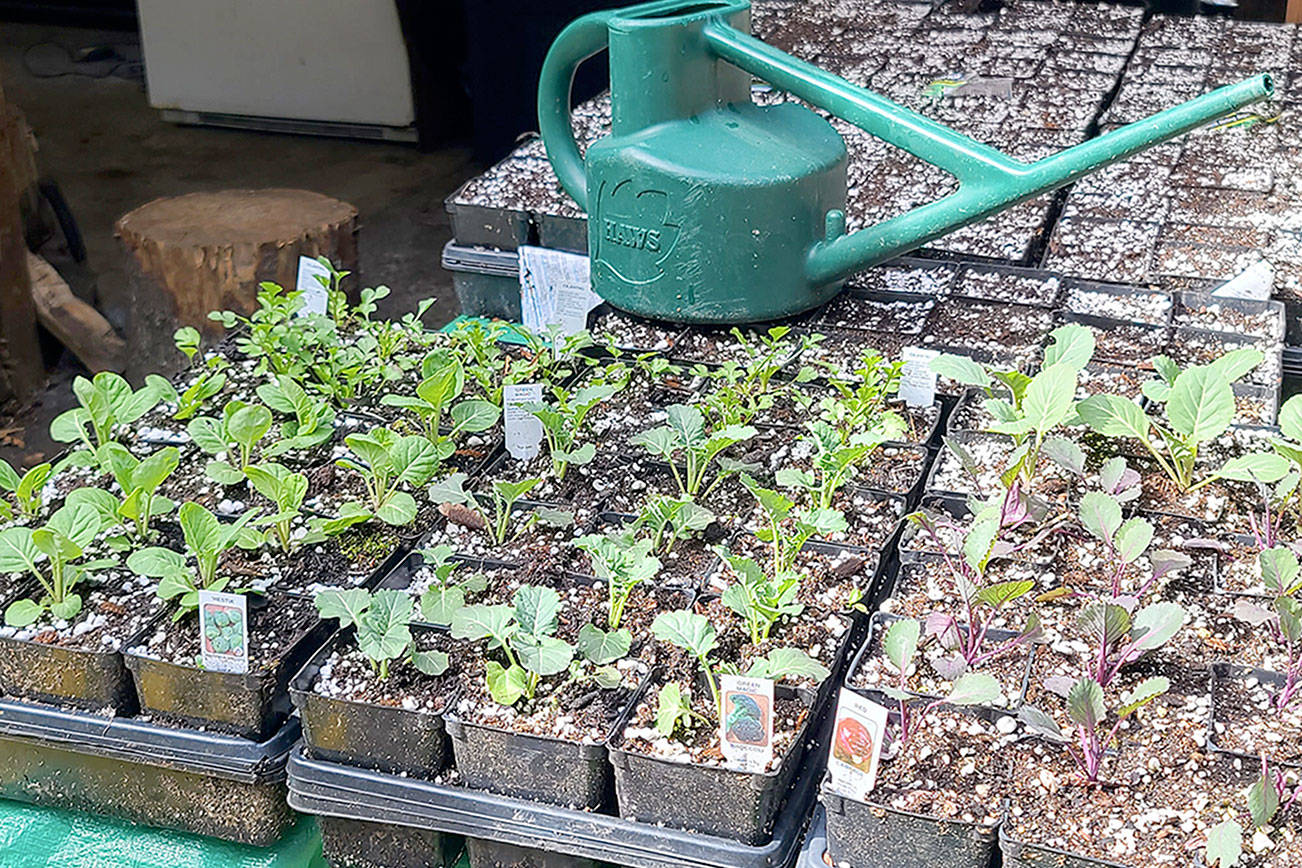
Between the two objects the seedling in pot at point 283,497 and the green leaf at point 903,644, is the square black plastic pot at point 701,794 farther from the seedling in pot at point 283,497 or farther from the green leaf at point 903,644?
the seedling in pot at point 283,497

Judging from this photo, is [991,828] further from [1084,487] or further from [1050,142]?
[1050,142]

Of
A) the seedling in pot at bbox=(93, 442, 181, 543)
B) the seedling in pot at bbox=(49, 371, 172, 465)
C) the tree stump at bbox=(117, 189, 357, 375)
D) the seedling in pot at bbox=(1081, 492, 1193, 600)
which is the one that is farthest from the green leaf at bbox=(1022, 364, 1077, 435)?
the tree stump at bbox=(117, 189, 357, 375)

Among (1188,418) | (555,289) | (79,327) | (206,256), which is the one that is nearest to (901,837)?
(1188,418)

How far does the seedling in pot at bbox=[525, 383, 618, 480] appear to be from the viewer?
146 cm

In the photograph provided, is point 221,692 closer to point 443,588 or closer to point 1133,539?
point 443,588

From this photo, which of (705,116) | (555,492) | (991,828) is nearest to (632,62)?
(705,116)

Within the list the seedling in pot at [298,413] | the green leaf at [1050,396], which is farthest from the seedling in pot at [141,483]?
the green leaf at [1050,396]

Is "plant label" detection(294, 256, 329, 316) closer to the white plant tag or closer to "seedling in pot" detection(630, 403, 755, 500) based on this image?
"seedling in pot" detection(630, 403, 755, 500)

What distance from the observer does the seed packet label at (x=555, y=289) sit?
193cm

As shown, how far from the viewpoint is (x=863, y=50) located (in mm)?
2676

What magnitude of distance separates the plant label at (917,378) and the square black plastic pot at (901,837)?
25.0 inches

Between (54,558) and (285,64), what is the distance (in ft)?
14.0

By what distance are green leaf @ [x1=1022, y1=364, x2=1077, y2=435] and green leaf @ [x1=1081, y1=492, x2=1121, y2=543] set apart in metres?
0.12

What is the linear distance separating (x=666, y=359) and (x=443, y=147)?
3.84m
